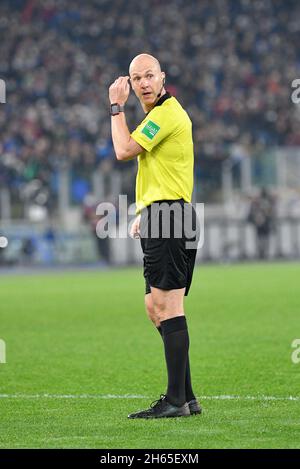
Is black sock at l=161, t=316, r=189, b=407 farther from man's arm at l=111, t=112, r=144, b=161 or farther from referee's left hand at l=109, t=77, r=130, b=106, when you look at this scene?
referee's left hand at l=109, t=77, r=130, b=106

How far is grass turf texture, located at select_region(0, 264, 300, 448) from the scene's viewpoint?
6.43 m

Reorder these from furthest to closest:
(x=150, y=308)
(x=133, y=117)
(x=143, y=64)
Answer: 1. (x=133, y=117)
2. (x=150, y=308)
3. (x=143, y=64)

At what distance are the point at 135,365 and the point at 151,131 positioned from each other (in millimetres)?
3698

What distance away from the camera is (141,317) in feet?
50.0

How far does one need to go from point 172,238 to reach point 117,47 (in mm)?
27350

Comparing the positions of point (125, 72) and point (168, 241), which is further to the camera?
point (125, 72)

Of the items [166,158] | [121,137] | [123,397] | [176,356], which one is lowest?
[123,397]

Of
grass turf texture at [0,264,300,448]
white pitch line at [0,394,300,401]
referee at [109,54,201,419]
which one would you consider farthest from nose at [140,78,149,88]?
white pitch line at [0,394,300,401]

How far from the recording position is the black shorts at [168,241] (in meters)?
7.03

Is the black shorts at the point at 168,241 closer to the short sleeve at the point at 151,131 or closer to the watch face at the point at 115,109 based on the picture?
the short sleeve at the point at 151,131

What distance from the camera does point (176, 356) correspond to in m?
7.06

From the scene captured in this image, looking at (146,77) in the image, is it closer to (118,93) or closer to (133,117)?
(118,93)

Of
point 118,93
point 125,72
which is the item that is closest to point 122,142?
point 118,93

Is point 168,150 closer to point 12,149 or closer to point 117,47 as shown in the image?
point 12,149
